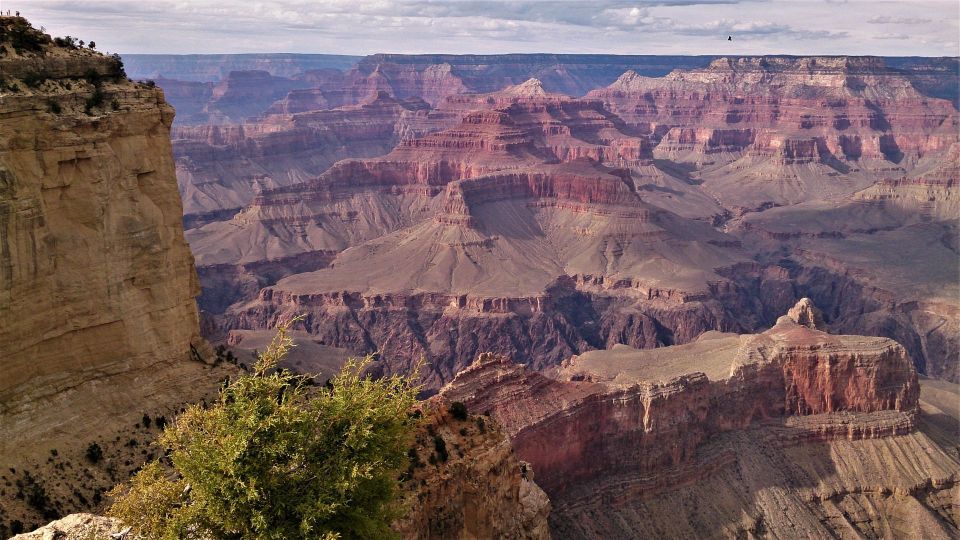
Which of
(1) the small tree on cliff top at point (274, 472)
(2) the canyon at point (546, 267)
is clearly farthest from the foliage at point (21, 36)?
(2) the canyon at point (546, 267)

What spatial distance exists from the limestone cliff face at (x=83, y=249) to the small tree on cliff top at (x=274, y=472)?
825cm

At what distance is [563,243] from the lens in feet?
541

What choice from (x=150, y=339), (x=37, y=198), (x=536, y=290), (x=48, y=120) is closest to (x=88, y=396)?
(x=150, y=339)

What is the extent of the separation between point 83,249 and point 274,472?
1477 centimetres

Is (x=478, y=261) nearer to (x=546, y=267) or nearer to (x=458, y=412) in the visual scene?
(x=546, y=267)

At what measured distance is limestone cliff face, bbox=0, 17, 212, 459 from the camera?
3153 cm

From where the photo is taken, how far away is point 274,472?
997 inches

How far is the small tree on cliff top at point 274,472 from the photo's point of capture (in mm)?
24375

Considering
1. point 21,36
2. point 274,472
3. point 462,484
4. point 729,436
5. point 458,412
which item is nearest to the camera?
point 274,472

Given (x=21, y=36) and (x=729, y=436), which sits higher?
(x=21, y=36)

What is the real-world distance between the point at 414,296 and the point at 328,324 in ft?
47.7

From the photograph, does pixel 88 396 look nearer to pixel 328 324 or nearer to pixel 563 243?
pixel 328 324

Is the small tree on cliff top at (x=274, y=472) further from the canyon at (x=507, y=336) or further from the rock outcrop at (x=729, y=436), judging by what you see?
the rock outcrop at (x=729, y=436)


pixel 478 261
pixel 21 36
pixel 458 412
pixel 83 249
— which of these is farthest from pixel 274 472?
pixel 478 261
